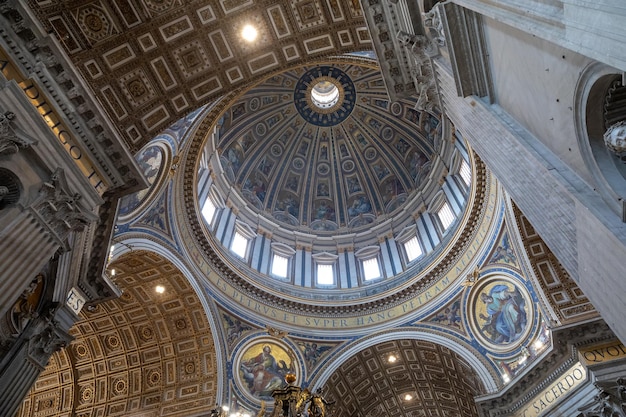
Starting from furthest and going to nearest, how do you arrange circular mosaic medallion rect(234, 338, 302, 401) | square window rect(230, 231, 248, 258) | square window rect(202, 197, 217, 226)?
square window rect(230, 231, 248, 258)
square window rect(202, 197, 217, 226)
circular mosaic medallion rect(234, 338, 302, 401)

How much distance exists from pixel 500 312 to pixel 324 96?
16.8 metres

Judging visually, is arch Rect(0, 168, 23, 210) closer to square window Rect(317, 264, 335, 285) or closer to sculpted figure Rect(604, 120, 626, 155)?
sculpted figure Rect(604, 120, 626, 155)

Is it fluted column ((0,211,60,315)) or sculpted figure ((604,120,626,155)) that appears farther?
fluted column ((0,211,60,315))

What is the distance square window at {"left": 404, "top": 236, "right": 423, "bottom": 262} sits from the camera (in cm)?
2108

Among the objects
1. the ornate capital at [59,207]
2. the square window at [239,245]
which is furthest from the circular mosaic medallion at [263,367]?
the ornate capital at [59,207]

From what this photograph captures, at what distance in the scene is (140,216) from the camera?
14102 mm

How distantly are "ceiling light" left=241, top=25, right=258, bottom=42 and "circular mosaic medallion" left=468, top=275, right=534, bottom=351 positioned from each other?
36.0ft

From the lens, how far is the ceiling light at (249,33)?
10734 millimetres

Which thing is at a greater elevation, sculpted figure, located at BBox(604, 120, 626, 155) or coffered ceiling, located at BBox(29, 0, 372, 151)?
coffered ceiling, located at BBox(29, 0, 372, 151)

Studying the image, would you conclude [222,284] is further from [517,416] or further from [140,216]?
[517,416]

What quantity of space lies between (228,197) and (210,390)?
9060mm

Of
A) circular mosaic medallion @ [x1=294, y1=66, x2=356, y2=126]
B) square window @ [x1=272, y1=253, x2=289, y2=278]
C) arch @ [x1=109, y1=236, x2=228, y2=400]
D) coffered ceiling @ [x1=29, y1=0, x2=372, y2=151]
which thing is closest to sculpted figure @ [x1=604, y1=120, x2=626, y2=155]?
coffered ceiling @ [x1=29, y1=0, x2=372, y2=151]

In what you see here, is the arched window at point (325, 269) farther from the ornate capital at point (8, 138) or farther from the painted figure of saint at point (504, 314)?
the ornate capital at point (8, 138)

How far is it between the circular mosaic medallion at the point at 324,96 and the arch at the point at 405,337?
45.2 feet
